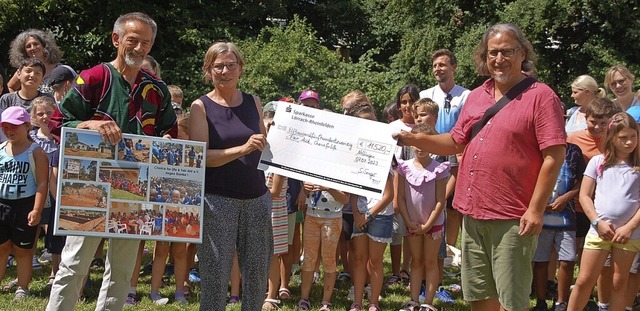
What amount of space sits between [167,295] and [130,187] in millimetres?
2910

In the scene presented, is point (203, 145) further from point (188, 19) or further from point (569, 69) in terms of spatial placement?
point (569, 69)

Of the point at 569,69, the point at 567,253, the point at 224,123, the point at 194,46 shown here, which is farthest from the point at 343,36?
the point at 224,123

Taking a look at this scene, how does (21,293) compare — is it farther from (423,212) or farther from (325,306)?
(423,212)

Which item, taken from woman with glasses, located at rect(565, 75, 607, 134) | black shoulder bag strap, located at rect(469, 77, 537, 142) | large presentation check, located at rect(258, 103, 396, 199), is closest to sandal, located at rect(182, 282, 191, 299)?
large presentation check, located at rect(258, 103, 396, 199)

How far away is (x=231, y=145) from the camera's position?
4918mm

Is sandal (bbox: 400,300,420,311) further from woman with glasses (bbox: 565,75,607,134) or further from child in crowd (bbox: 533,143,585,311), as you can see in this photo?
woman with glasses (bbox: 565,75,607,134)

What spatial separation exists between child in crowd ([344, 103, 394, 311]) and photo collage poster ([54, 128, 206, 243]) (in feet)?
8.45

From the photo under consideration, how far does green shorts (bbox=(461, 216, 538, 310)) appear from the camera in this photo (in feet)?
15.0

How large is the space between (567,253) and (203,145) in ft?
13.0

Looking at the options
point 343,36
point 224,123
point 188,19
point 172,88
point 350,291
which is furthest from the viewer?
point 343,36

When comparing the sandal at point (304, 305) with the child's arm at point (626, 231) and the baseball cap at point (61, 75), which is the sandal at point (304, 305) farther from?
the baseball cap at point (61, 75)

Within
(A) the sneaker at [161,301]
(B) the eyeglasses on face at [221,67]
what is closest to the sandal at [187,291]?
(A) the sneaker at [161,301]

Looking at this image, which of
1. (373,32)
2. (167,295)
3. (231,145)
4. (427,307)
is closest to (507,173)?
(231,145)

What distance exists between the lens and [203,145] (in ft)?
15.4
